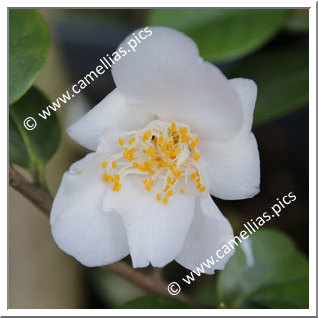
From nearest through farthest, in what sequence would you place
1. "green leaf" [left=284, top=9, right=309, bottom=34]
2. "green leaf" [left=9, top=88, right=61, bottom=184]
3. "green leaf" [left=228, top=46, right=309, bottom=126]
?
1. "green leaf" [left=9, top=88, right=61, bottom=184]
2. "green leaf" [left=228, top=46, right=309, bottom=126]
3. "green leaf" [left=284, top=9, right=309, bottom=34]

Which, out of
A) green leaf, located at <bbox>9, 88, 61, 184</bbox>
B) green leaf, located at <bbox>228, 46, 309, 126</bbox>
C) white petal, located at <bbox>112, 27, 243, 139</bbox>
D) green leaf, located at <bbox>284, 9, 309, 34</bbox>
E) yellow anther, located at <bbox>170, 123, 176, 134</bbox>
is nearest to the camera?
white petal, located at <bbox>112, 27, 243, 139</bbox>

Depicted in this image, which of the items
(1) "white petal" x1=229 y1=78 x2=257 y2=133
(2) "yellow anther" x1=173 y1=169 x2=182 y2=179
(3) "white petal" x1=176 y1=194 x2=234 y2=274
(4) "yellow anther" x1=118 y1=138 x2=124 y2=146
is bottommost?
(3) "white petal" x1=176 y1=194 x2=234 y2=274

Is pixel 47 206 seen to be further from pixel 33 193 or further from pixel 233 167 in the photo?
pixel 233 167

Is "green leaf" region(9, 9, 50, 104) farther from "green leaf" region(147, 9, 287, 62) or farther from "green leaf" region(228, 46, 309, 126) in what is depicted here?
"green leaf" region(228, 46, 309, 126)

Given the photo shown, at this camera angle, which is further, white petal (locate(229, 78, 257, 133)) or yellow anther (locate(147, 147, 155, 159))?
yellow anther (locate(147, 147, 155, 159))

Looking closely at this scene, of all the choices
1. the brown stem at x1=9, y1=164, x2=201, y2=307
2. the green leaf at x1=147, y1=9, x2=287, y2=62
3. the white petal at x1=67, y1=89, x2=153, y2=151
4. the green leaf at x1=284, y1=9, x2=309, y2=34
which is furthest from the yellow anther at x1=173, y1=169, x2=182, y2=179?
the green leaf at x1=284, y1=9, x2=309, y2=34

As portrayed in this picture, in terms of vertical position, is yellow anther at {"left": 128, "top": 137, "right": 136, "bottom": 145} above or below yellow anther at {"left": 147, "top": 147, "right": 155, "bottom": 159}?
above

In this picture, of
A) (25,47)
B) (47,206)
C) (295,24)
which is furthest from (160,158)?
(295,24)
